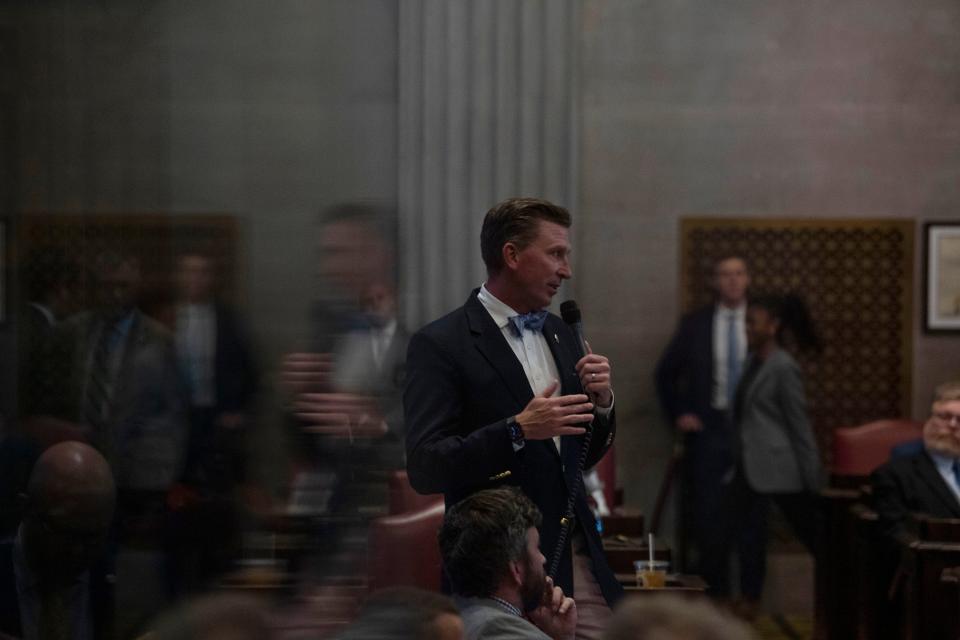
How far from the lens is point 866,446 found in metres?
6.75

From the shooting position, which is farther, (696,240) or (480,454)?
(696,240)

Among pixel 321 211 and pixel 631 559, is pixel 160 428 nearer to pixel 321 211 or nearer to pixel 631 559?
pixel 321 211

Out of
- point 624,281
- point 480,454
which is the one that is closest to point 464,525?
point 480,454

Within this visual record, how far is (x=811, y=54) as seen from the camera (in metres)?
7.72

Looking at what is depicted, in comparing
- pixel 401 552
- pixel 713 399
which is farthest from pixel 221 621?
pixel 713 399

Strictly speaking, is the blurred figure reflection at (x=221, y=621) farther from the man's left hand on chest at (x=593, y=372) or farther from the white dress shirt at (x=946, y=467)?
the white dress shirt at (x=946, y=467)

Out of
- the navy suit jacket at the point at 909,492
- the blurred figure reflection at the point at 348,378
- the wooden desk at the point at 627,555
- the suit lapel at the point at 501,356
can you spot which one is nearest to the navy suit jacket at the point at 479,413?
the suit lapel at the point at 501,356

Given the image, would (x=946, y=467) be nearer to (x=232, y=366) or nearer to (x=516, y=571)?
(x=516, y=571)

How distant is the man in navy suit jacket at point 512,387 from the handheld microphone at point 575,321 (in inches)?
1.1

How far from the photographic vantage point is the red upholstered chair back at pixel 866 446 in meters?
6.73

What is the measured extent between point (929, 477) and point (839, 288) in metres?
2.47

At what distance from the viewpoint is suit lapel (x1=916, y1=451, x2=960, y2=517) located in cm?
534

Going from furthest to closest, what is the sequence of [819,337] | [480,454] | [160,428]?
1. [819,337]
2. [480,454]
3. [160,428]

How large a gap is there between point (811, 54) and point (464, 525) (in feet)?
18.4
